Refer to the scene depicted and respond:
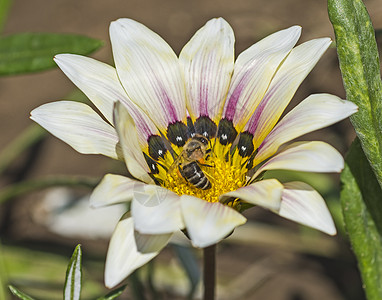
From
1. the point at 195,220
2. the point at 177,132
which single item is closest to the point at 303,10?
the point at 177,132

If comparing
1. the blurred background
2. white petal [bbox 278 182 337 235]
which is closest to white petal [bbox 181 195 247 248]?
white petal [bbox 278 182 337 235]

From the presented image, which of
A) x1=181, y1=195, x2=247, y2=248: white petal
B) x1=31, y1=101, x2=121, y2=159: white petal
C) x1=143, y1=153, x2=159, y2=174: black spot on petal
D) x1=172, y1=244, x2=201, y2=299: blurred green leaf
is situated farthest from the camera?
x1=172, y1=244, x2=201, y2=299: blurred green leaf

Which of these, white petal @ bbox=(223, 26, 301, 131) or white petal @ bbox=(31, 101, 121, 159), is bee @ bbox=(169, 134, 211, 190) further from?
white petal @ bbox=(31, 101, 121, 159)

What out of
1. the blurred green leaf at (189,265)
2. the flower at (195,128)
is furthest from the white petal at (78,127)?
the blurred green leaf at (189,265)

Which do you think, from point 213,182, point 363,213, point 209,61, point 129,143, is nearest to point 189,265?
point 213,182

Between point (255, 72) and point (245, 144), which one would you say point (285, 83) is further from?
point (245, 144)

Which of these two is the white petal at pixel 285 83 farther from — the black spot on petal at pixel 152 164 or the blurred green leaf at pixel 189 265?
the blurred green leaf at pixel 189 265
